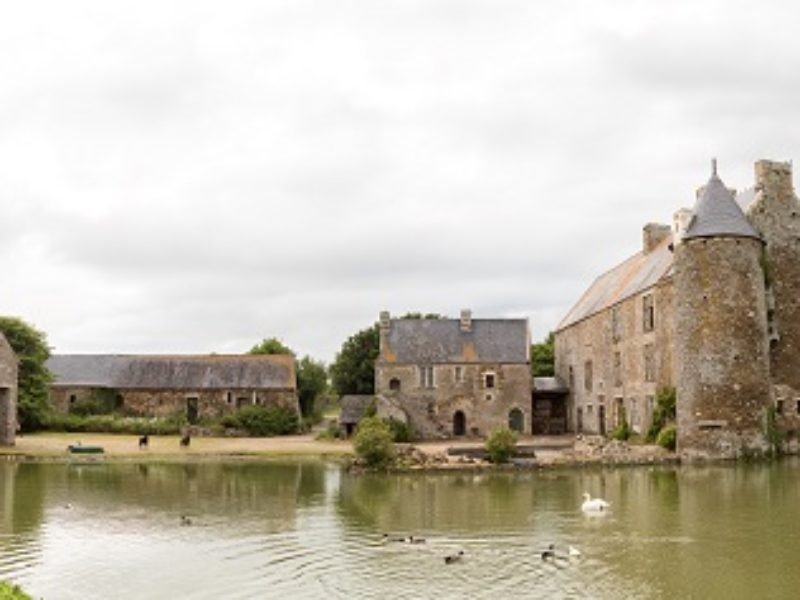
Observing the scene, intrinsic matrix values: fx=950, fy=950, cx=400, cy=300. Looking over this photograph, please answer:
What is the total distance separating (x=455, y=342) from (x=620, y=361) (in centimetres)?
1101

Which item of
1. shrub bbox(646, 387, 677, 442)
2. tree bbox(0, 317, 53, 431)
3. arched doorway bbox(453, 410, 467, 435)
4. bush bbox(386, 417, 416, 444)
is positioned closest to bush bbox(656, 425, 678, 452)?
shrub bbox(646, 387, 677, 442)

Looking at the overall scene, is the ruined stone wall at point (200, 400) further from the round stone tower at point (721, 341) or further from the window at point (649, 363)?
the round stone tower at point (721, 341)

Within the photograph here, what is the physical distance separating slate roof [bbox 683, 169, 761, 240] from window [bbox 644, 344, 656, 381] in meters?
7.08

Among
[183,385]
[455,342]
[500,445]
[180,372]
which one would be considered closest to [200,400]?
[183,385]

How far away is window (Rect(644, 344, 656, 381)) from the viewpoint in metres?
44.2

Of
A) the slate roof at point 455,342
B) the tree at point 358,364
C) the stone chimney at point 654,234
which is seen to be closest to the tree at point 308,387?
the tree at point 358,364

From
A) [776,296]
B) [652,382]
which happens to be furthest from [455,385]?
[776,296]

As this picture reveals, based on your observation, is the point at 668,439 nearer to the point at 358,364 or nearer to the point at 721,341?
the point at 721,341

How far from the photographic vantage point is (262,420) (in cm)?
5888

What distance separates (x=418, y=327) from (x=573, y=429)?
11.5 metres

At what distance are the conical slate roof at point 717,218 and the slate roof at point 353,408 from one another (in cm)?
2475

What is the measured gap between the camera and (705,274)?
39.1 meters

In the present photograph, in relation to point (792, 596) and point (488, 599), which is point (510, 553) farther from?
point (792, 596)

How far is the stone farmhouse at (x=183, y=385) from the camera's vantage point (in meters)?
62.0
